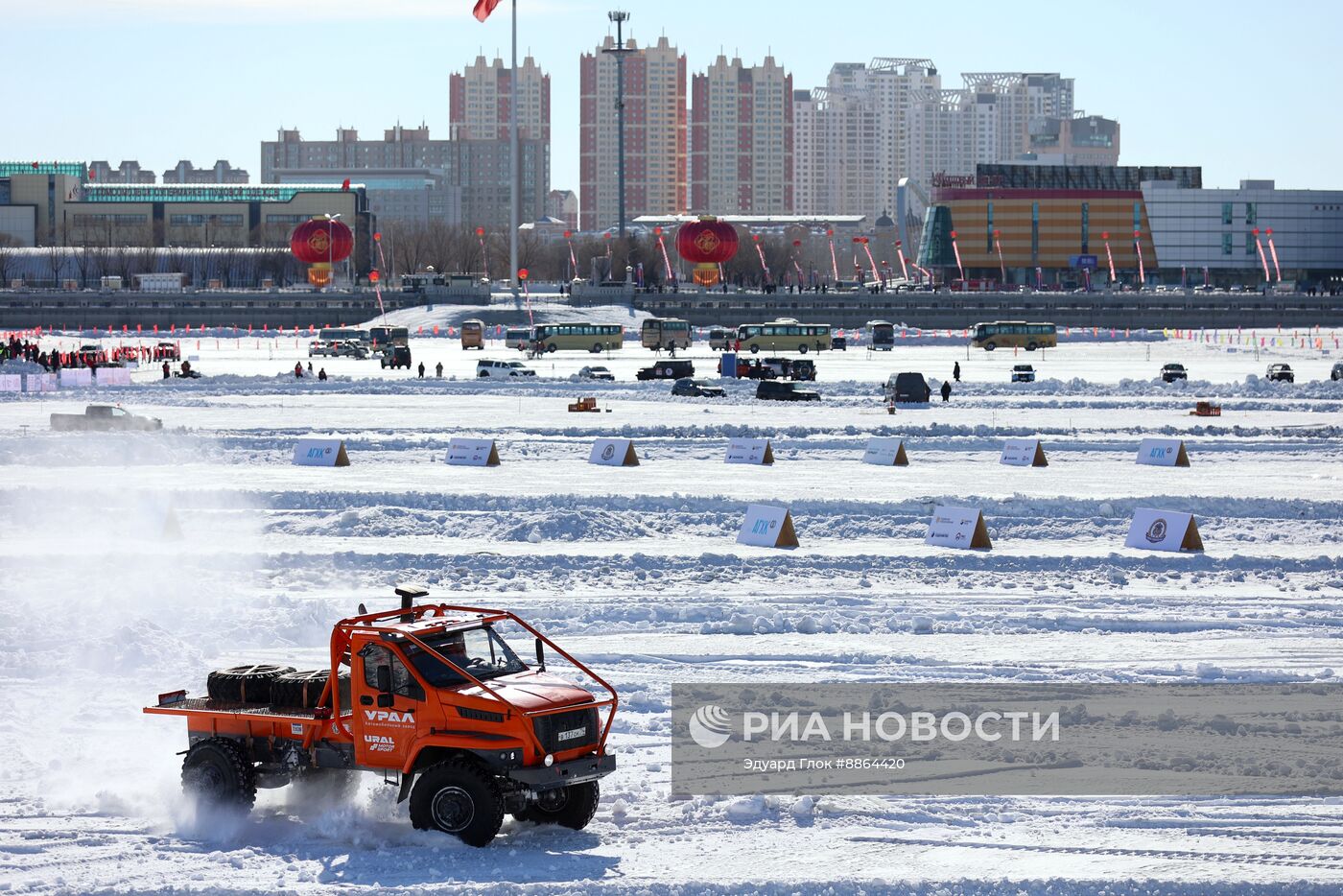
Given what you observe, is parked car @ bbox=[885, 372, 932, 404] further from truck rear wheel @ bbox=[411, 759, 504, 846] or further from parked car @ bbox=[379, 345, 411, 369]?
truck rear wheel @ bbox=[411, 759, 504, 846]

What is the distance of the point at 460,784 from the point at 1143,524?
16191 millimetres

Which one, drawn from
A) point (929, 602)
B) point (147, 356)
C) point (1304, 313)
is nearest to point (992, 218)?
point (1304, 313)

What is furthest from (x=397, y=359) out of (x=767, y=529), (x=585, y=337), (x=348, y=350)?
(x=767, y=529)

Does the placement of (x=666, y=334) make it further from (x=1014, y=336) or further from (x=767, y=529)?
(x=767, y=529)

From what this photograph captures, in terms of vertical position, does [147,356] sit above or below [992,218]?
below

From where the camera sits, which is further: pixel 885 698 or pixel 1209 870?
pixel 885 698

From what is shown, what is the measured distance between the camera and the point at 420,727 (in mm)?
11859

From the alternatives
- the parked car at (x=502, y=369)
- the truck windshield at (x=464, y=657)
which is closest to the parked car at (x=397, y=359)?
the parked car at (x=502, y=369)

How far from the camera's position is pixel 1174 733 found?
49.1ft

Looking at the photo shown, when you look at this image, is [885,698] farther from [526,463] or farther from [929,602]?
[526,463]

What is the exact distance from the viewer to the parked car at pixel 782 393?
171 feet

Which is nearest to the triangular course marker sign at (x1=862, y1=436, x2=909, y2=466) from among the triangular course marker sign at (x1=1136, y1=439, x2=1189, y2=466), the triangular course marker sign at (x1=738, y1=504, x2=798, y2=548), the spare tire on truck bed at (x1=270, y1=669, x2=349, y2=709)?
the triangular course marker sign at (x1=1136, y1=439, x2=1189, y2=466)

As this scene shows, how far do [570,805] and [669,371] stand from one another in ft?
162

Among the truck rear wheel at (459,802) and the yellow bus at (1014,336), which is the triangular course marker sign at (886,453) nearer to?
the truck rear wheel at (459,802)
